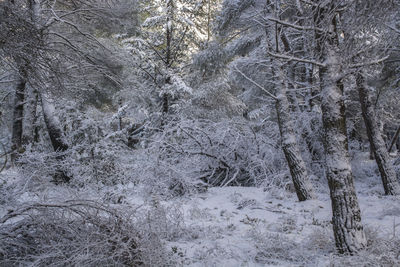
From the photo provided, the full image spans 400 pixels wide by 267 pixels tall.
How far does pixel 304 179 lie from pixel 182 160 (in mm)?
3353

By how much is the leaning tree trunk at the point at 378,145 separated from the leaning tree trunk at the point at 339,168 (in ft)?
13.0

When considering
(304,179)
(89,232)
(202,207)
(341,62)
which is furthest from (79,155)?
(341,62)

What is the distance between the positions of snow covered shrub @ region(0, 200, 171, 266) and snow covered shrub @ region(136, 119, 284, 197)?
4.45 meters

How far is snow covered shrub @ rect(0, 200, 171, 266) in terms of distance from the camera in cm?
274

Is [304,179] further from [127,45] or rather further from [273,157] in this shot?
[127,45]

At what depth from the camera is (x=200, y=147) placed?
27.0ft

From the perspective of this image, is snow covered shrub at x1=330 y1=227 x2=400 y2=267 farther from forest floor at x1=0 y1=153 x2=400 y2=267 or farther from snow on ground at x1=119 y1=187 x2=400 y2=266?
snow on ground at x1=119 y1=187 x2=400 y2=266

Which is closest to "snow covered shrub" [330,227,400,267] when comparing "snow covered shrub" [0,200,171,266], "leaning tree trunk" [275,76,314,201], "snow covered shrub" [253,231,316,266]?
"snow covered shrub" [253,231,316,266]

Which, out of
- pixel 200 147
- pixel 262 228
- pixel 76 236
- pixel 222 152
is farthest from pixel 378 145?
pixel 76 236

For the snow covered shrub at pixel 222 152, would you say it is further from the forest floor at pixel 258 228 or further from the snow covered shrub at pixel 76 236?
the snow covered shrub at pixel 76 236

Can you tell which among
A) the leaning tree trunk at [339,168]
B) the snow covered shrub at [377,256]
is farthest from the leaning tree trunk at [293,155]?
the snow covered shrub at [377,256]

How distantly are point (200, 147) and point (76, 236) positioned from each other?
560cm

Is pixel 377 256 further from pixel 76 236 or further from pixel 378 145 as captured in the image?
pixel 378 145

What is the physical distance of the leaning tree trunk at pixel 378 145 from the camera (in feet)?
21.8
